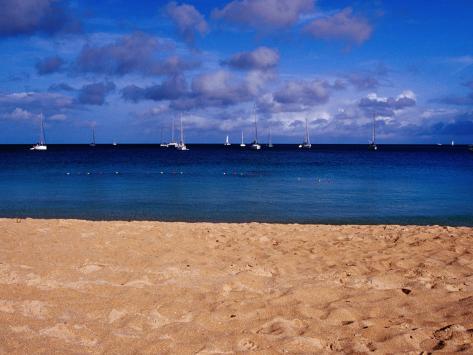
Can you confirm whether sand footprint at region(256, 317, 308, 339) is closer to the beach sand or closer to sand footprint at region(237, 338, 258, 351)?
the beach sand

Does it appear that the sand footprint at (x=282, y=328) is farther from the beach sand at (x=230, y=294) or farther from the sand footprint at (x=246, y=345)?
the sand footprint at (x=246, y=345)

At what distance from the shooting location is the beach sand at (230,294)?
491 centimetres

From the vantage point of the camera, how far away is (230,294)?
6.49m

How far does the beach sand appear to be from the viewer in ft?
16.1

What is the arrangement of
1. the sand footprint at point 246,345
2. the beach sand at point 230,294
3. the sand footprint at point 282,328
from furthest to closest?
the sand footprint at point 282,328, the beach sand at point 230,294, the sand footprint at point 246,345

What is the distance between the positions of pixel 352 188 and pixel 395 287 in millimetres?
26195

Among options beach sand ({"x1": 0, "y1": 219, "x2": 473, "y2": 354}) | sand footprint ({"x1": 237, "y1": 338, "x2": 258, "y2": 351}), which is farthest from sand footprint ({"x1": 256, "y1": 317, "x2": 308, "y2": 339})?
sand footprint ({"x1": 237, "y1": 338, "x2": 258, "y2": 351})

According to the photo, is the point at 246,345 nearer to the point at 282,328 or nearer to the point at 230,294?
the point at 282,328

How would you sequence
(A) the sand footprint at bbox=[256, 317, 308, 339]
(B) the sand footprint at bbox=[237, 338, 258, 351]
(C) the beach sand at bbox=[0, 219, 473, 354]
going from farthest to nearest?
(A) the sand footprint at bbox=[256, 317, 308, 339], (C) the beach sand at bbox=[0, 219, 473, 354], (B) the sand footprint at bbox=[237, 338, 258, 351]

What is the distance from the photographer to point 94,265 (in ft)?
25.7

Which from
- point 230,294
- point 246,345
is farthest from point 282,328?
point 230,294

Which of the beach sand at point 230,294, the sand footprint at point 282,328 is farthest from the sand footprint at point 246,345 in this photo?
the sand footprint at point 282,328

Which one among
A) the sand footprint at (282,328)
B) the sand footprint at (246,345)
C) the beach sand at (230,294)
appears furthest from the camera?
the sand footprint at (282,328)

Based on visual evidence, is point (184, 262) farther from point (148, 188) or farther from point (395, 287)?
point (148, 188)
